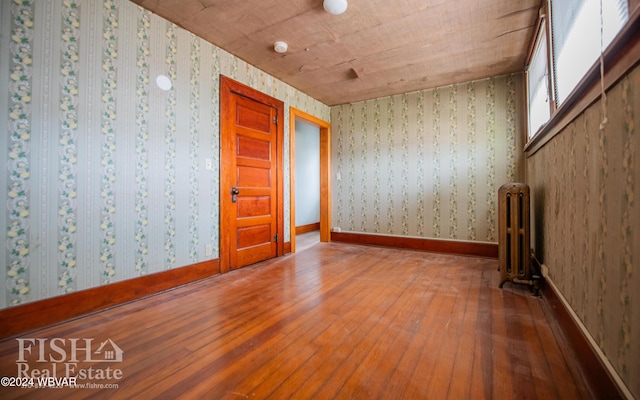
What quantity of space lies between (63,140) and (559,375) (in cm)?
332

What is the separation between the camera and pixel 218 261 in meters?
2.99

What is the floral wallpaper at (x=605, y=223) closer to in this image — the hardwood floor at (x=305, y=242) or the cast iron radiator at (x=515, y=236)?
the cast iron radiator at (x=515, y=236)

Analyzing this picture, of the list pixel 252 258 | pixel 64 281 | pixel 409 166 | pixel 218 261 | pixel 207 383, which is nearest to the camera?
pixel 207 383

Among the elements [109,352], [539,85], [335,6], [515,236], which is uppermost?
[335,6]

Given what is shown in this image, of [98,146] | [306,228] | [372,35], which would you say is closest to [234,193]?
[98,146]

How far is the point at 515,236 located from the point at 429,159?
1.95 meters

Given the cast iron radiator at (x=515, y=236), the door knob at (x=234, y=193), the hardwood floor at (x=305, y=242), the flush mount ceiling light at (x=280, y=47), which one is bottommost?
the hardwood floor at (x=305, y=242)

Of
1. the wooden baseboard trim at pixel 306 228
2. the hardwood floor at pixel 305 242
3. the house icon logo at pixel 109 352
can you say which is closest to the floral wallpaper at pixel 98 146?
the house icon logo at pixel 109 352

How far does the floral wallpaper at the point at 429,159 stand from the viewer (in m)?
3.76

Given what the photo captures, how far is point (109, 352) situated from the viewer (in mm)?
1515

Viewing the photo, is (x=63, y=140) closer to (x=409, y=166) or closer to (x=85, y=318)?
(x=85, y=318)

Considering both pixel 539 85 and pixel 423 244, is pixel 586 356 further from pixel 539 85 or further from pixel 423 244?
pixel 423 244

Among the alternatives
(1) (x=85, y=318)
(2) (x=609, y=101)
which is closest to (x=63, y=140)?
(1) (x=85, y=318)

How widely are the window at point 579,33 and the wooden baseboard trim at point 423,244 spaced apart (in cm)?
234
